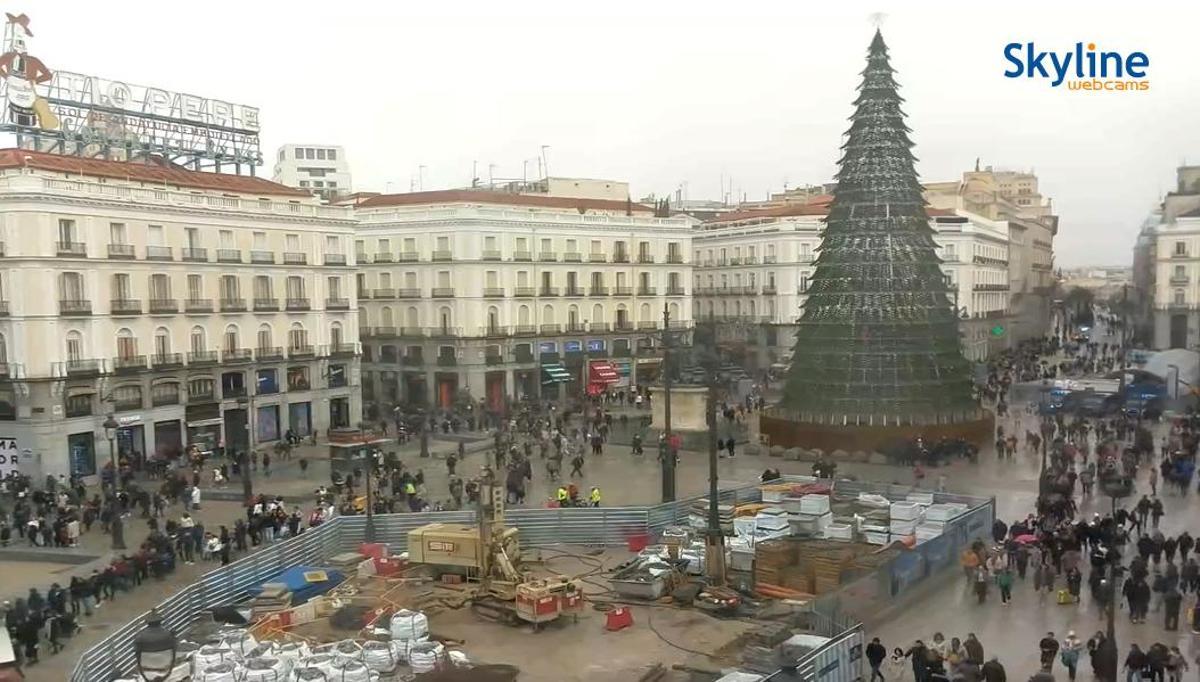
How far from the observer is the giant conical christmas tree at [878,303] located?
117 feet

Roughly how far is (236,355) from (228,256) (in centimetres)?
410

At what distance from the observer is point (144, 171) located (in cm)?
4147

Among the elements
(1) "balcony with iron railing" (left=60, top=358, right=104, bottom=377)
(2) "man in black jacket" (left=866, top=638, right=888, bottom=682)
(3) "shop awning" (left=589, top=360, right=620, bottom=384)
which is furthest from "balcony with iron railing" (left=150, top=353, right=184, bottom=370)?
(2) "man in black jacket" (left=866, top=638, right=888, bottom=682)

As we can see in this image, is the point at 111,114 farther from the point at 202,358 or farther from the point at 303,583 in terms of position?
the point at 303,583

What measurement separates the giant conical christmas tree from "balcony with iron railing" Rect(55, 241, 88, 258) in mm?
26110

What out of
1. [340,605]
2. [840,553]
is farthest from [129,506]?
[840,553]

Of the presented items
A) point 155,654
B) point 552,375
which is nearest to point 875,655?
point 155,654

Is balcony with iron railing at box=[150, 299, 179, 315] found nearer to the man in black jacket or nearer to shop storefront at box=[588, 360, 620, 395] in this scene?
shop storefront at box=[588, 360, 620, 395]

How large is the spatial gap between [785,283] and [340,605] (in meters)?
48.5

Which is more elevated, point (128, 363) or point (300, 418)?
point (128, 363)

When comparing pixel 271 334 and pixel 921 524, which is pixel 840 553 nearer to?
pixel 921 524

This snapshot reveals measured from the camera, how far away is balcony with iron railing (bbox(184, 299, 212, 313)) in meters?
39.7

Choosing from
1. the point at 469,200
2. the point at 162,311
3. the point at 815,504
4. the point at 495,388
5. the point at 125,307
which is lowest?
the point at 815,504

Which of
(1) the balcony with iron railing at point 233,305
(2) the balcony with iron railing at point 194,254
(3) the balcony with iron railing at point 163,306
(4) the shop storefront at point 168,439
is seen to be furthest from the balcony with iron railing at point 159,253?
(4) the shop storefront at point 168,439
